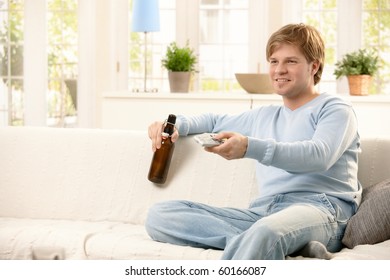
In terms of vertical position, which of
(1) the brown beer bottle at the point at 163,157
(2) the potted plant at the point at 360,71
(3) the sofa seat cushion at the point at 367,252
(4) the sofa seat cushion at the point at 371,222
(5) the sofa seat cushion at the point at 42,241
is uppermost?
(2) the potted plant at the point at 360,71

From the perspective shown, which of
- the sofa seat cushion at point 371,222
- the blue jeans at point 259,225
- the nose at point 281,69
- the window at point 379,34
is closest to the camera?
the blue jeans at point 259,225

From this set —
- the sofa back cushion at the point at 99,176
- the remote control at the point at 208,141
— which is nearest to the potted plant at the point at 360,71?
the sofa back cushion at the point at 99,176

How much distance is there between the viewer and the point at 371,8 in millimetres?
5641

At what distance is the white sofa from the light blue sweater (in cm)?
27

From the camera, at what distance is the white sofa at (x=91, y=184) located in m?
2.65

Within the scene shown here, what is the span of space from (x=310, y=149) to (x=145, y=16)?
10.1 ft

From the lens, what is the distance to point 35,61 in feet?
20.0

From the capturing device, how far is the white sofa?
8.69 ft

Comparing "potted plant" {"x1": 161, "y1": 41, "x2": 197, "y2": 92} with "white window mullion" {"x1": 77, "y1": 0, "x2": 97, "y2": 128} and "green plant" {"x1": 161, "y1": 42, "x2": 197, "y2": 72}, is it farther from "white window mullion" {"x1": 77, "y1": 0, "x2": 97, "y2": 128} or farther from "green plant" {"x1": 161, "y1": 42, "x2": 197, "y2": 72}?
"white window mullion" {"x1": 77, "y1": 0, "x2": 97, "y2": 128}

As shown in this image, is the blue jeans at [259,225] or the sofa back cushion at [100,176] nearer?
the blue jeans at [259,225]

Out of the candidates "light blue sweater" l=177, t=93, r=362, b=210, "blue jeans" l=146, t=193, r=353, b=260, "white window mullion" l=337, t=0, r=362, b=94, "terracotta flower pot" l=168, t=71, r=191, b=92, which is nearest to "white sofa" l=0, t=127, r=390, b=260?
"blue jeans" l=146, t=193, r=353, b=260

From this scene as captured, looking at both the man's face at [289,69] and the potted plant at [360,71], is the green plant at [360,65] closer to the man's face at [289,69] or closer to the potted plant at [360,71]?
the potted plant at [360,71]

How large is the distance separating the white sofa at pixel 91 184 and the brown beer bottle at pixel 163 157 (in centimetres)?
5

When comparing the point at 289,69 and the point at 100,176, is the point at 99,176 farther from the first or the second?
the point at 289,69
